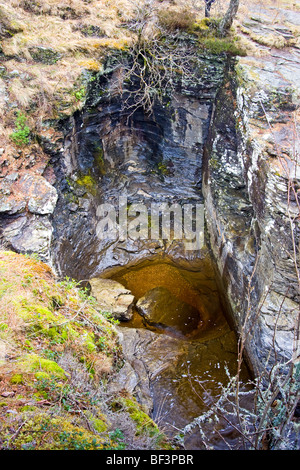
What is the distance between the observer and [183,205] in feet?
43.3

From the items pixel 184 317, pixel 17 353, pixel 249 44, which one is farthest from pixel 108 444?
pixel 249 44

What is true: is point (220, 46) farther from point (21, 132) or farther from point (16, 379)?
point (16, 379)

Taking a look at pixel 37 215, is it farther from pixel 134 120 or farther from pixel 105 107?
pixel 134 120

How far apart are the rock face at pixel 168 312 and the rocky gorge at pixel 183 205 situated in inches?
1.5

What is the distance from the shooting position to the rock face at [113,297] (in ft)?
32.6

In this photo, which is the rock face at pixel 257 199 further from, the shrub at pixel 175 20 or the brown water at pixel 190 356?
the shrub at pixel 175 20

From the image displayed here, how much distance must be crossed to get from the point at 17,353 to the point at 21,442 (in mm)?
1295

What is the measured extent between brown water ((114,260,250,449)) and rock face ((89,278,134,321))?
A: 43 cm

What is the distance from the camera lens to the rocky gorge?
23.5 feet

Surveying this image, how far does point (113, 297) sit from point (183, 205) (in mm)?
5260

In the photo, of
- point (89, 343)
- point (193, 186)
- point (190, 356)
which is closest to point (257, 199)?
point (190, 356)

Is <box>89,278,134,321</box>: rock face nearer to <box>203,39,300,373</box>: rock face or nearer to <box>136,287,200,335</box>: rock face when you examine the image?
<box>136,287,200,335</box>: rock face

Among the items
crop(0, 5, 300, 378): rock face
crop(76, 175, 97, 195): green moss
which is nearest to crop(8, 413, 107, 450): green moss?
crop(0, 5, 300, 378): rock face

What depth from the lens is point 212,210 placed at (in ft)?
37.3
